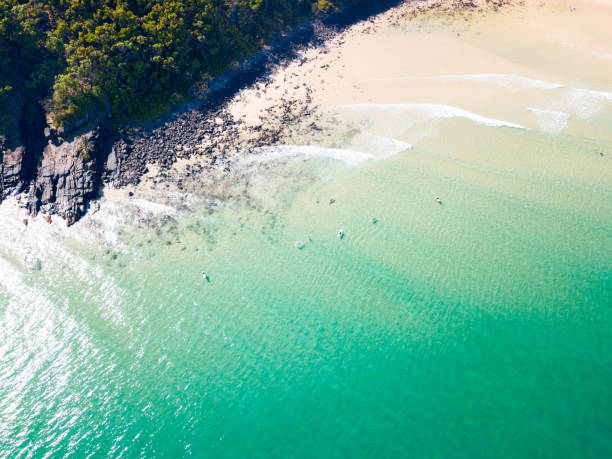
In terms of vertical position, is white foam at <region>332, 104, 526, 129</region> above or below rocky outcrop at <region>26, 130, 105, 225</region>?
below

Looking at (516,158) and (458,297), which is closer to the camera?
(458,297)

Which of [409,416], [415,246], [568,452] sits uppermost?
[415,246]

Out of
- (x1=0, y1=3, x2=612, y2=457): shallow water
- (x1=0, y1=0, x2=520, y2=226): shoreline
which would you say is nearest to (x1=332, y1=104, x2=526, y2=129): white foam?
(x1=0, y1=3, x2=612, y2=457): shallow water

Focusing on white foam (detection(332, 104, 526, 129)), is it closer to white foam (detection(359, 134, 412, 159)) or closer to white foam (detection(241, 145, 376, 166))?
white foam (detection(359, 134, 412, 159))

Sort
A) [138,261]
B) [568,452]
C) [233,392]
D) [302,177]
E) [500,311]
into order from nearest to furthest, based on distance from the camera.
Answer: [568,452]
[233,392]
[500,311]
[138,261]
[302,177]

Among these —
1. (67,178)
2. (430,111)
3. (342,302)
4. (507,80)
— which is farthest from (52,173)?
(507,80)

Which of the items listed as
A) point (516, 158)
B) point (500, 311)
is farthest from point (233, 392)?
point (516, 158)

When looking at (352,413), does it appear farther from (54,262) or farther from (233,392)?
(54,262)
